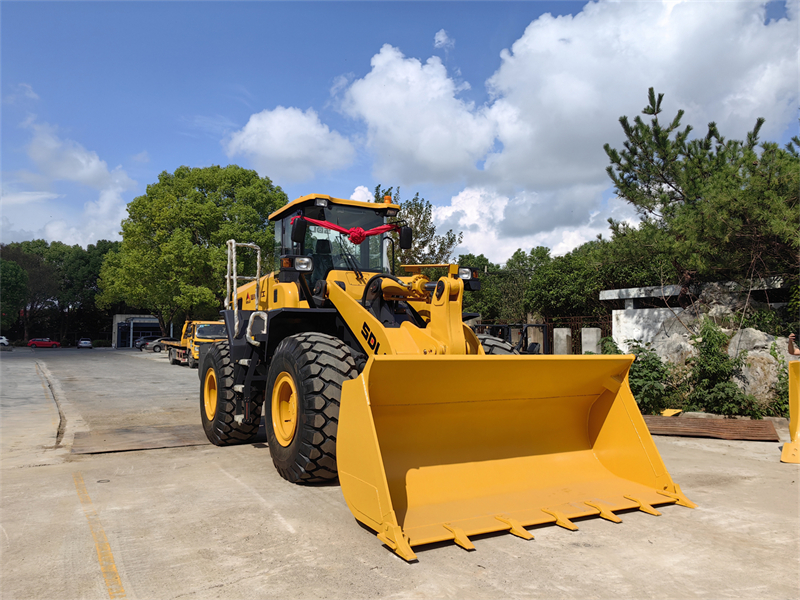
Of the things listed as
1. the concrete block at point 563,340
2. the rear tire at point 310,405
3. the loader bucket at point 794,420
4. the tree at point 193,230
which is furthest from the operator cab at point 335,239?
the tree at point 193,230

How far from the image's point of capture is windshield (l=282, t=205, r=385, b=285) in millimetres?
6426

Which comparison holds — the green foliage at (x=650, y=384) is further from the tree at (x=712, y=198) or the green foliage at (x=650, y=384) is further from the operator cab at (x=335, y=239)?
the operator cab at (x=335, y=239)

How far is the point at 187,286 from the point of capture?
98.1 ft

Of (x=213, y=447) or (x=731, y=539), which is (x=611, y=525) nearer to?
(x=731, y=539)

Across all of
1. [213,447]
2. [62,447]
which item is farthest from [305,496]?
[62,447]

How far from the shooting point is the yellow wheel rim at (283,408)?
5.22m

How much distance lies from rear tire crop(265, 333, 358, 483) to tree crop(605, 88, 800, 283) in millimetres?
7062

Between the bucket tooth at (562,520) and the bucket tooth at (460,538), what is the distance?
2.41 feet

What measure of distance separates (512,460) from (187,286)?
91.8ft

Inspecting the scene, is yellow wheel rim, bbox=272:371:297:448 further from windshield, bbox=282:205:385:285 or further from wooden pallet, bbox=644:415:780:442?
wooden pallet, bbox=644:415:780:442

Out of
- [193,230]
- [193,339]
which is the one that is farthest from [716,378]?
[193,230]

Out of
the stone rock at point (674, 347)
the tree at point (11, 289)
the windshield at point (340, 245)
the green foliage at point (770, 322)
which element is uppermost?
the tree at point (11, 289)

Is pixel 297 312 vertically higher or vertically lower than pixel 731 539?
higher

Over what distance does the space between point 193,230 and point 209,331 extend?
385 inches
